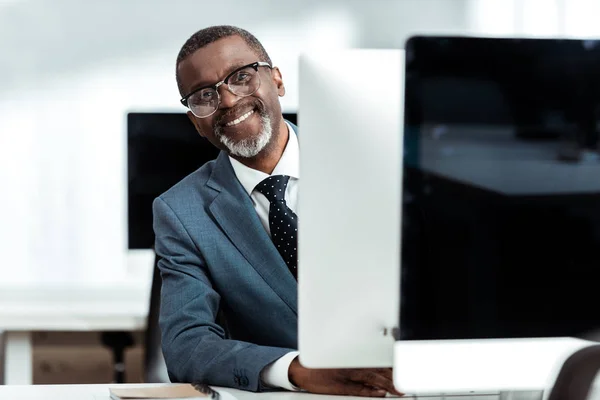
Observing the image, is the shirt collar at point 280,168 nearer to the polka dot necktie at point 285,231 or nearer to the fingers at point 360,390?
the polka dot necktie at point 285,231

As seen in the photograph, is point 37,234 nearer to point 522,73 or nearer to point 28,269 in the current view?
point 28,269

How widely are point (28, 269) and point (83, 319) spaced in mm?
775

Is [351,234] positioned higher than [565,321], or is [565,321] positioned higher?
[351,234]

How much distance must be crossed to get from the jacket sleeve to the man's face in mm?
214

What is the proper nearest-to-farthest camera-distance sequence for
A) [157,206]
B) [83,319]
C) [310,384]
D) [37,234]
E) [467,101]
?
[467,101]
[310,384]
[157,206]
[83,319]
[37,234]

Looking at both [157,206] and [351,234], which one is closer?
[351,234]

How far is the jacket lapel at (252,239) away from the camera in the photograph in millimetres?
1764

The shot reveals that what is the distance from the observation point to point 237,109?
1.89 m

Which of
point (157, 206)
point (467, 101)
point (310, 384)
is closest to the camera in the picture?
point (467, 101)

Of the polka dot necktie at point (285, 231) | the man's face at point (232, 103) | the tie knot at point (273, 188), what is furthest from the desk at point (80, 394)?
the man's face at point (232, 103)

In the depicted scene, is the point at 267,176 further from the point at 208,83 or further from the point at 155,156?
the point at 155,156

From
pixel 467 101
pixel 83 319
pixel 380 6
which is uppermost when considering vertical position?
pixel 380 6

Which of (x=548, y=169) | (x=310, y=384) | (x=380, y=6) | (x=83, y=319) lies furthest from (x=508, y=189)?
(x=380, y=6)

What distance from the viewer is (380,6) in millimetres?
4016
